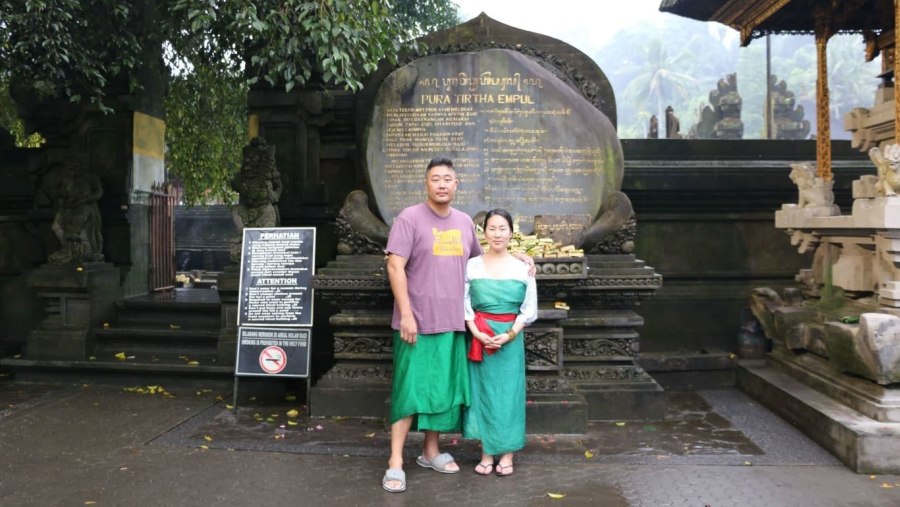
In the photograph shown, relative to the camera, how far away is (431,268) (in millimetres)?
4371

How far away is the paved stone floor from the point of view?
163 inches

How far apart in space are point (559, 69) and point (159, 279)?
5.51 metres

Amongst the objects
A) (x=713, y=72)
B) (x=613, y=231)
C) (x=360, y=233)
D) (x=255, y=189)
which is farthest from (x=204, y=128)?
(x=713, y=72)

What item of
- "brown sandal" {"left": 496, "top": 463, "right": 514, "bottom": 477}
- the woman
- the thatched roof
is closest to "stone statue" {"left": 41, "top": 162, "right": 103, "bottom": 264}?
the woman

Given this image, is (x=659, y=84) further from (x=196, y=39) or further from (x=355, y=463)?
(x=355, y=463)

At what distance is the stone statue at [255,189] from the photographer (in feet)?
22.5

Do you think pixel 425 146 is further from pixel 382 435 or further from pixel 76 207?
pixel 76 207

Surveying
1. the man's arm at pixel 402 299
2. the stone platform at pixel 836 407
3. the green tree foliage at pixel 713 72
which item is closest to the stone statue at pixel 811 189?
the stone platform at pixel 836 407

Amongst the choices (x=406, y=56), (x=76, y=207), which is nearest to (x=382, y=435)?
(x=406, y=56)

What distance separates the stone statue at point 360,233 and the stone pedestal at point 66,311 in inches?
117

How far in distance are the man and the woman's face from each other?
0.62 ft

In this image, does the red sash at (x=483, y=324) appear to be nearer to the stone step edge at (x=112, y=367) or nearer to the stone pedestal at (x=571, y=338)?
the stone pedestal at (x=571, y=338)

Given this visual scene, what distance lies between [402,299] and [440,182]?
713mm

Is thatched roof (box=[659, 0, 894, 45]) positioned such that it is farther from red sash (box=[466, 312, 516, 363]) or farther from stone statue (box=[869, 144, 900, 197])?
red sash (box=[466, 312, 516, 363])
